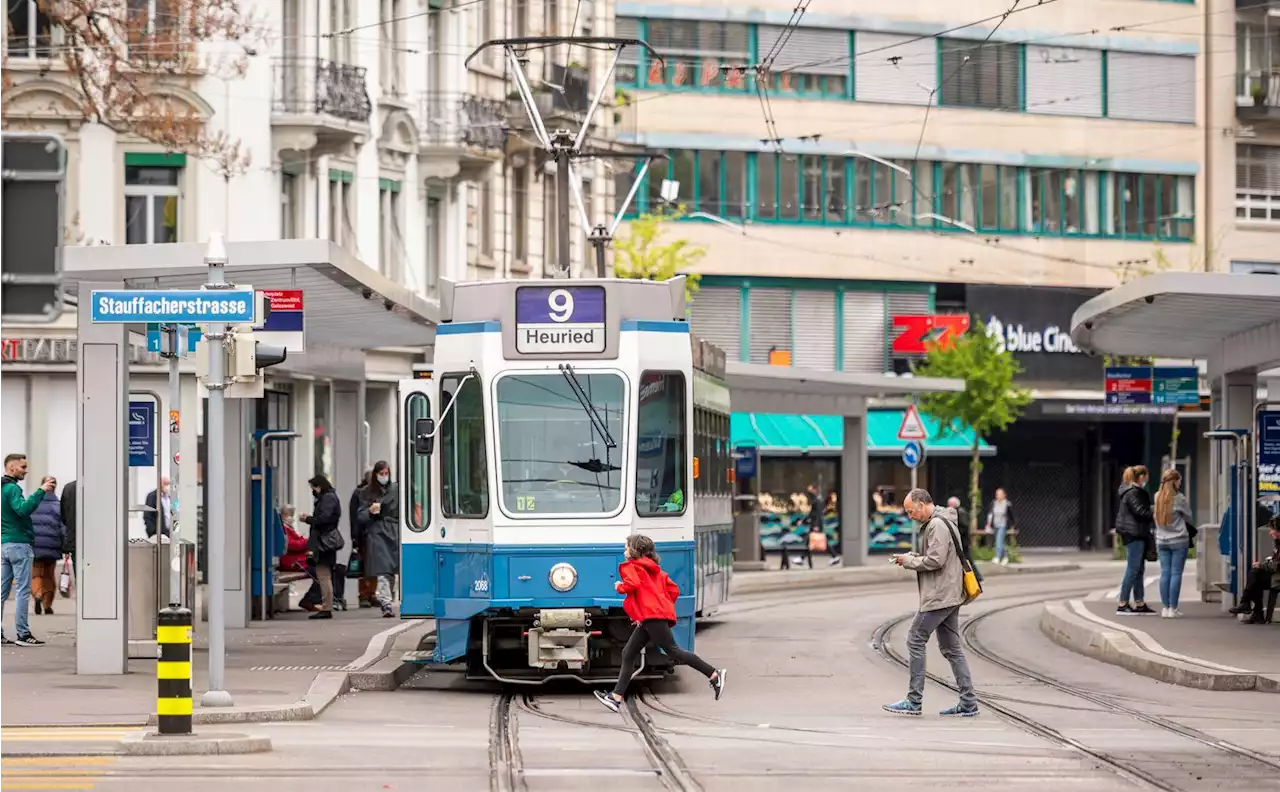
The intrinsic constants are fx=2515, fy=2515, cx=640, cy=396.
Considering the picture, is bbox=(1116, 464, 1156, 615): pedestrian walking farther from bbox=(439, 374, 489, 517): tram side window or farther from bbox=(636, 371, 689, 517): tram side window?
bbox=(439, 374, 489, 517): tram side window

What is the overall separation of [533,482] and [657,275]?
101 ft

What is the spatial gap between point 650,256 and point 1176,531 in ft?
79.4

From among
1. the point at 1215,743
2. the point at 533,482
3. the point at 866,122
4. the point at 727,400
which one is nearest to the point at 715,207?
the point at 866,122

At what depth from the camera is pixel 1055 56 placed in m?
59.5

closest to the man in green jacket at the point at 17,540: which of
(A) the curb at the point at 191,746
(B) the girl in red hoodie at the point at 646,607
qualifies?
(B) the girl in red hoodie at the point at 646,607

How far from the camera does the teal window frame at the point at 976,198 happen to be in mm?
57156

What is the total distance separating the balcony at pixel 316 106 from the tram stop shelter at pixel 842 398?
23.5 ft

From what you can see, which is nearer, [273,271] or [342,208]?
[273,271]

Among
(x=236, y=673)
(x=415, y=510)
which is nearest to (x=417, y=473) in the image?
(x=415, y=510)

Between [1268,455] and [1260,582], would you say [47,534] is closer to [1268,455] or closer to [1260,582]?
[1260,582]

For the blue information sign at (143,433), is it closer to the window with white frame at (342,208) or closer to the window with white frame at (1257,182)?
the window with white frame at (342,208)

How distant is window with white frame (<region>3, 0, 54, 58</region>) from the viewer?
37.3 meters

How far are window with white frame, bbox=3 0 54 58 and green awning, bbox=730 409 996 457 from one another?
21131 mm

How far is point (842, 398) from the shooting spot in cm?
4494
